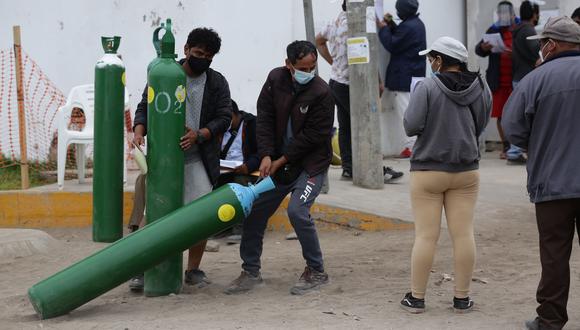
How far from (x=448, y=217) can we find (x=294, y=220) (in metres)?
1.11

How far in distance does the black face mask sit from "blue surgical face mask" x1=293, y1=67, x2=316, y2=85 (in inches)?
23.7

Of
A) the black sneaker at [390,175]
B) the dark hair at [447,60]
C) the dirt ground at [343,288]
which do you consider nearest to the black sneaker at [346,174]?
Answer: the black sneaker at [390,175]

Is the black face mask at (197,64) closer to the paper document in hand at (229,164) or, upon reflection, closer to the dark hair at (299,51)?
the dark hair at (299,51)

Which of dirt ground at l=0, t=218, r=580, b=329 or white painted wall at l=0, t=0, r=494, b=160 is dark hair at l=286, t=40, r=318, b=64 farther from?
white painted wall at l=0, t=0, r=494, b=160

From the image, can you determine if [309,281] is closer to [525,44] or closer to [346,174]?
[346,174]

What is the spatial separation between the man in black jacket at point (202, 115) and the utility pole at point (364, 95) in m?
3.20

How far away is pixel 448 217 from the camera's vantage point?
6129 millimetres

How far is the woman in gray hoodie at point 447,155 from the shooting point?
5969 mm

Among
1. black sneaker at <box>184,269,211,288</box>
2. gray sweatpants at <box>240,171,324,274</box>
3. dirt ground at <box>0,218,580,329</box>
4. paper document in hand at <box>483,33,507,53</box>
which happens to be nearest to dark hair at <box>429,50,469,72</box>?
gray sweatpants at <box>240,171,324,274</box>

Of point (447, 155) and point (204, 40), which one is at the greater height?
point (204, 40)

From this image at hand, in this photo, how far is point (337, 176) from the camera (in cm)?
1070

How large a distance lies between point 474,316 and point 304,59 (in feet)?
6.51

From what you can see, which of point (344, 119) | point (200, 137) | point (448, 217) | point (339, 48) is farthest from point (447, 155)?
point (339, 48)

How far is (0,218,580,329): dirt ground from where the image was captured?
601cm
